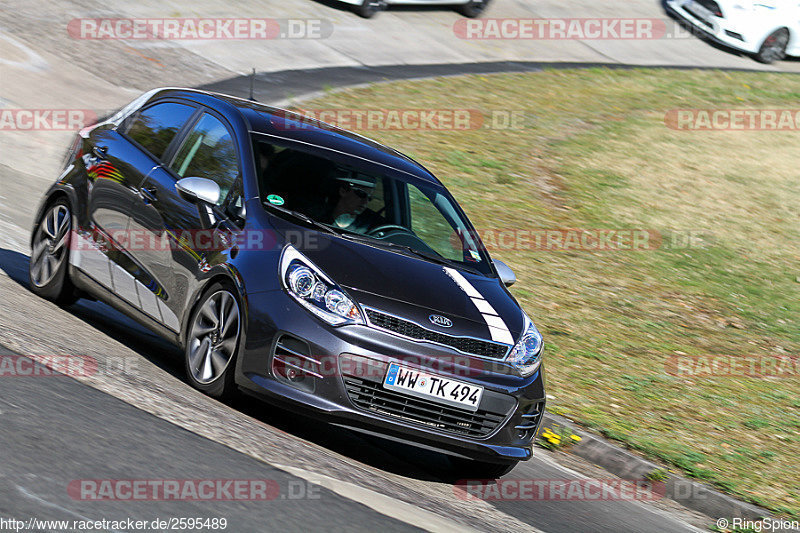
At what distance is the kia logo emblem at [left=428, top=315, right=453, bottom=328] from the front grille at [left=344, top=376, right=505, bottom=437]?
0.43m

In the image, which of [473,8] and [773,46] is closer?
[473,8]

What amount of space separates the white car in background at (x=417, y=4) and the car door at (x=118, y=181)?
14.1 m

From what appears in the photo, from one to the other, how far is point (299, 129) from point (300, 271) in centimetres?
164

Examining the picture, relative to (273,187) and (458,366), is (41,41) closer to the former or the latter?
(273,187)

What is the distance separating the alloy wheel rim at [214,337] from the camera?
19.9 ft

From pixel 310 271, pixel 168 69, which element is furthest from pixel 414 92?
pixel 310 271

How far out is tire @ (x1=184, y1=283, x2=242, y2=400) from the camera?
606 centimetres

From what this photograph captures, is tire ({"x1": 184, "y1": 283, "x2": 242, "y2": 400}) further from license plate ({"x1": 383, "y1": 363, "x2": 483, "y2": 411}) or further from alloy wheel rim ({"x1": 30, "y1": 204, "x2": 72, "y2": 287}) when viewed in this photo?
alloy wheel rim ({"x1": 30, "y1": 204, "x2": 72, "y2": 287})

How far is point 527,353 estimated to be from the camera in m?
6.35

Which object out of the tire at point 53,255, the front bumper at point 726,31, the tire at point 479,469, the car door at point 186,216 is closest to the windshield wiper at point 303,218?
the car door at point 186,216
